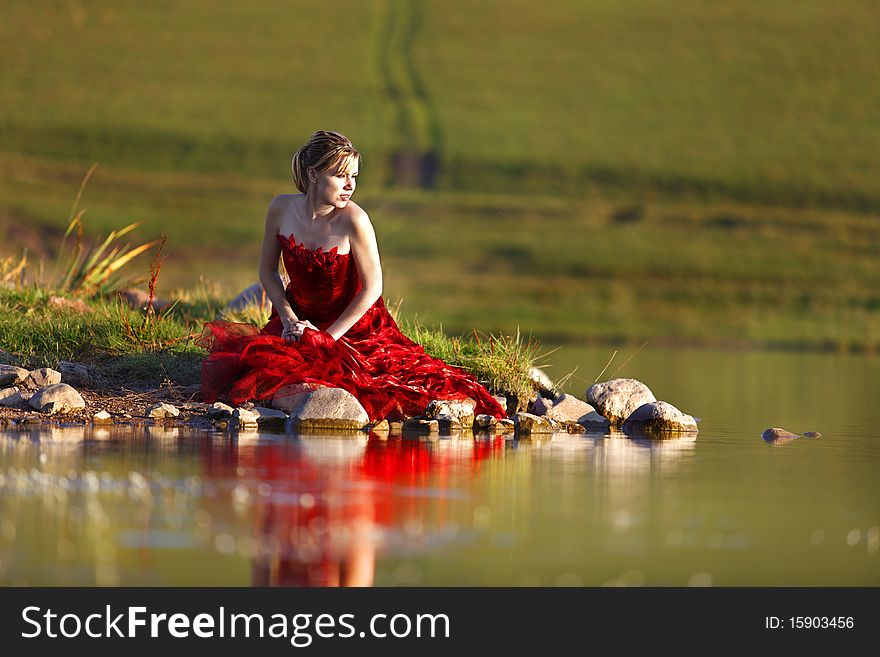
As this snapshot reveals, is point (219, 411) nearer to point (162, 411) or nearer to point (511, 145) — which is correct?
point (162, 411)

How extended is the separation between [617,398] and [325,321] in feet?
8.67

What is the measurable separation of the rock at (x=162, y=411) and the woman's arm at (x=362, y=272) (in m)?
1.39

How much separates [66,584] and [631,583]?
2.19 meters

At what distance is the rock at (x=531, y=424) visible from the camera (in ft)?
39.0

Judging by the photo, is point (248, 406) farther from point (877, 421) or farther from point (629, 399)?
point (877, 421)

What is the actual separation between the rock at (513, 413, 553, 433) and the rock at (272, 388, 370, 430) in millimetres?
1322

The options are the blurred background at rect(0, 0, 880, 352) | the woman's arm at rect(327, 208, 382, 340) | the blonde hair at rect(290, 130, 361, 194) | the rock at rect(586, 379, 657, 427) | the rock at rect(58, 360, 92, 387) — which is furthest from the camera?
the blurred background at rect(0, 0, 880, 352)

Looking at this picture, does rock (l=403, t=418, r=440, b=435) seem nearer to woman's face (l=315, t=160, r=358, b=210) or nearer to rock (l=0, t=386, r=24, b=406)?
woman's face (l=315, t=160, r=358, b=210)

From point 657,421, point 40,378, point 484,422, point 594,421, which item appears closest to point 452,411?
point 484,422

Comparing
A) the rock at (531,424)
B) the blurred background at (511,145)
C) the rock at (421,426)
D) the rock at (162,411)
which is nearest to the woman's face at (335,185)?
the rock at (421,426)

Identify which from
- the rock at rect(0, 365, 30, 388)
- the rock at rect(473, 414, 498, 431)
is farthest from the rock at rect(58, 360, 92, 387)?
the rock at rect(473, 414, 498, 431)

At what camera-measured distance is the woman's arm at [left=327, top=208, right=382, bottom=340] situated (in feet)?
38.2

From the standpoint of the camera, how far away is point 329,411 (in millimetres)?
11281

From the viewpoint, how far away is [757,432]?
1277 cm
